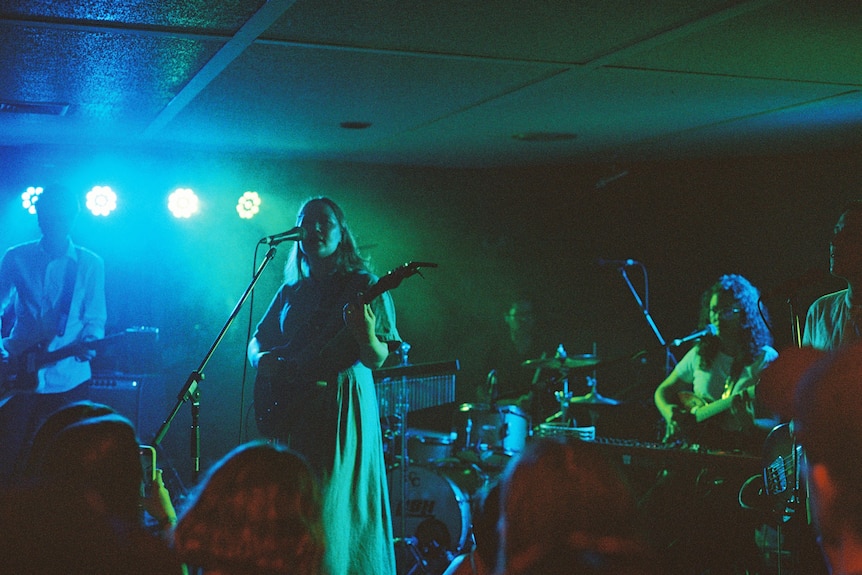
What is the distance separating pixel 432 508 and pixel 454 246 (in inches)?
107

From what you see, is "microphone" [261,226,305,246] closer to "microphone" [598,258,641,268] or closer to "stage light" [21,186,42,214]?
"microphone" [598,258,641,268]

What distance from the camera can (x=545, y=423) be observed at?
22.6 feet

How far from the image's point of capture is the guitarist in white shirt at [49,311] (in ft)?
17.2

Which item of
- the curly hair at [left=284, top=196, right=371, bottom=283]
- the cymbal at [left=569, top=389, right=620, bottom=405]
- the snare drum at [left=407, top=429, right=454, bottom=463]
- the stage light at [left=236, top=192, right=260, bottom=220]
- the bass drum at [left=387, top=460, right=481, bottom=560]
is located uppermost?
the stage light at [left=236, top=192, right=260, bottom=220]

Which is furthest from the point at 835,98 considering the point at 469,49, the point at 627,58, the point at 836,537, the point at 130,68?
the point at 836,537

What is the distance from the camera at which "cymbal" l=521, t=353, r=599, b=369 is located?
6.62 meters

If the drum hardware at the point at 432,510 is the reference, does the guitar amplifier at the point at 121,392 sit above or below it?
above

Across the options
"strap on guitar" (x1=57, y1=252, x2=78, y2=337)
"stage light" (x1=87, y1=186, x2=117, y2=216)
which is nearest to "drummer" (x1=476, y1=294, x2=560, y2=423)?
"strap on guitar" (x1=57, y1=252, x2=78, y2=337)

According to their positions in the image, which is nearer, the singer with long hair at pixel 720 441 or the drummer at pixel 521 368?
the singer with long hair at pixel 720 441

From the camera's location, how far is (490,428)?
22.5 ft

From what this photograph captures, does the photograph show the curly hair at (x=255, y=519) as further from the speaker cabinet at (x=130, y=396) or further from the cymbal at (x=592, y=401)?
the speaker cabinet at (x=130, y=396)

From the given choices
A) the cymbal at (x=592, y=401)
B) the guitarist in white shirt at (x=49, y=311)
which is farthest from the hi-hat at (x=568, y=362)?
the guitarist in white shirt at (x=49, y=311)

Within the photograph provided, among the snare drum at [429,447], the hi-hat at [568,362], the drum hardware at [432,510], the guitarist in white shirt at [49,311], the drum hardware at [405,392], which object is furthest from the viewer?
the snare drum at [429,447]

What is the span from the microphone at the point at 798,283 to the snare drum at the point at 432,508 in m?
3.30
